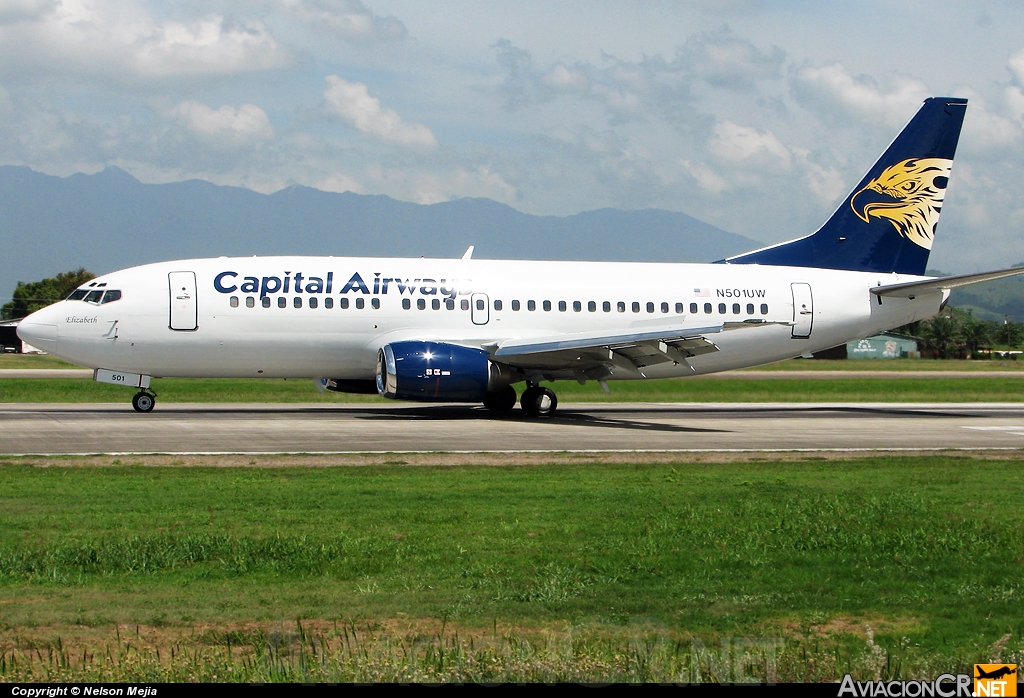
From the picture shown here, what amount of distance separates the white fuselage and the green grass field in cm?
1311

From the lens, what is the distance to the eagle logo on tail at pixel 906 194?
35406 mm

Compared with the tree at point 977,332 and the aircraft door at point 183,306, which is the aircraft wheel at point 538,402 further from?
the tree at point 977,332

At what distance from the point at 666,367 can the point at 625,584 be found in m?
23.3

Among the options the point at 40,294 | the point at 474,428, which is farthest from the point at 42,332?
the point at 40,294

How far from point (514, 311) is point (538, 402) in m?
2.81

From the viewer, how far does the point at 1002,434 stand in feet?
89.4

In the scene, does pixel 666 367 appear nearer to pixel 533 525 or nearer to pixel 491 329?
pixel 491 329

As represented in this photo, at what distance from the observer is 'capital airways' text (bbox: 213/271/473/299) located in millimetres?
29703

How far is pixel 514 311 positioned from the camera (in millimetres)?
31516

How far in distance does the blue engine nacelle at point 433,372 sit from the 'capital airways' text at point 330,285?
79.9 inches

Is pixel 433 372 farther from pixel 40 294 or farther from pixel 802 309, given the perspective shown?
pixel 40 294

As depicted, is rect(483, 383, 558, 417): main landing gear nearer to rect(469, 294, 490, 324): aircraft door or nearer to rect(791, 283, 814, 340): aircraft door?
rect(469, 294, 490, 324): aircraft door

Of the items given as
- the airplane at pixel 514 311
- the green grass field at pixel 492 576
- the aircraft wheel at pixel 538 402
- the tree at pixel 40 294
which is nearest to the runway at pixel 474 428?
the aircraft wheel at pixel 538 402

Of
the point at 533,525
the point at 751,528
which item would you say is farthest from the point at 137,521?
the point at 751,528
